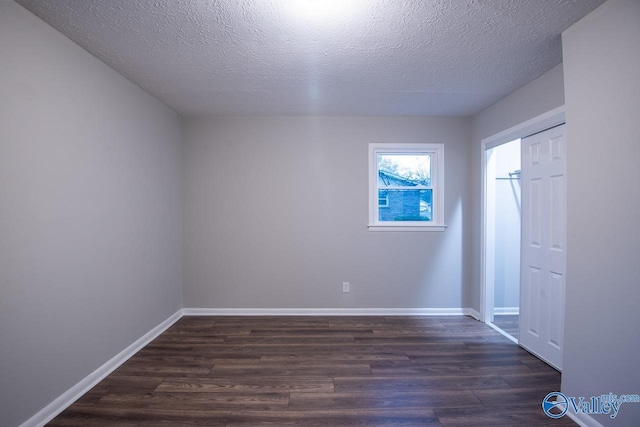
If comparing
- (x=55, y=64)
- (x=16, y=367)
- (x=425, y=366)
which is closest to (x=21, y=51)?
(x=55, y=64)

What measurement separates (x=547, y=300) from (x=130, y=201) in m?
3.85

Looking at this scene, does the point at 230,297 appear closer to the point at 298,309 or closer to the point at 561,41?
the point at 298,309

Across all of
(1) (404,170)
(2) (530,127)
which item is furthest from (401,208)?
(2) (530,127)

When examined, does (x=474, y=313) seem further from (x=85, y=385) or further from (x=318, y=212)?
(x=85, y=385)

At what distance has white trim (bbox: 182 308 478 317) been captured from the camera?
3.60 m

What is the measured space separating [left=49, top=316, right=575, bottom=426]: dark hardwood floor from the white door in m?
0.23

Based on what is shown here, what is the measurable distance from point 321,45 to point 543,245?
8.29ft

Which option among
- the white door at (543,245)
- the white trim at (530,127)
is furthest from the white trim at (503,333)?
the white trim at (530,127)

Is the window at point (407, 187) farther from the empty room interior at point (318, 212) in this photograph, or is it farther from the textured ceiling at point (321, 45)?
the textured ceiling at point (321, 45)

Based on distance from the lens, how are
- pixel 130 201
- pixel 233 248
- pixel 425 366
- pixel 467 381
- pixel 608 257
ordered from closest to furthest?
pixel 608 257
pixel 467 381
pixel 425 366
pixel 130 201
pixel 233 248

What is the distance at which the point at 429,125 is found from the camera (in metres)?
3.60

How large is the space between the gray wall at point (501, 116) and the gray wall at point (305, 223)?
13 cm

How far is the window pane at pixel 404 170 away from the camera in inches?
144

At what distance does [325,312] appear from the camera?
11.8 feet
